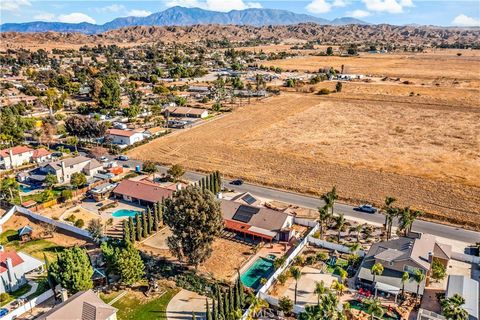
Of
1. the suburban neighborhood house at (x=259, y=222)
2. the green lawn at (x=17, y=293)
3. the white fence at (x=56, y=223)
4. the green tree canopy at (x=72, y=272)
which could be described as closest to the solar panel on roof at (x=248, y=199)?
the suburban neighborhood house at (x=259, y=222)

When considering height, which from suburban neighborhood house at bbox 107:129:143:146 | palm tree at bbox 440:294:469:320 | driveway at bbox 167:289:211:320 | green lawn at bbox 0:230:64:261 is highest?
suburban neighborhood house at bbox 107:129:143:146

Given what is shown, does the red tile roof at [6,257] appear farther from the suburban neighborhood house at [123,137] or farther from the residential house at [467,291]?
the suburban neighborhood house at [123,137]

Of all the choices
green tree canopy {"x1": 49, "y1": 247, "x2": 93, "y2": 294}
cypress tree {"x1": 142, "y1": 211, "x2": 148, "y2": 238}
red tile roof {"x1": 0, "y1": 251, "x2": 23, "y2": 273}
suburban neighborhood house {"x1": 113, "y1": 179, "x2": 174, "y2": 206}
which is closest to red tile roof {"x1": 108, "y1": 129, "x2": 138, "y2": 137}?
suburban neighborhood house {"x1": 113, "y1": 179, "x2": 174, "y2": 206}

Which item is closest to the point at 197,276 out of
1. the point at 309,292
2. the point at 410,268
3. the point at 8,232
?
the point at 309,292

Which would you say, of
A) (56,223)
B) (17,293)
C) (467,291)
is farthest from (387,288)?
(56,223)

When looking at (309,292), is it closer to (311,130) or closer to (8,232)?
(8,232)

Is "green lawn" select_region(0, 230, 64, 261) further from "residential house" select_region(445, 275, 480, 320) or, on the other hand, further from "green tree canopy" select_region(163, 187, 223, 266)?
"residential house" select_region(445, 275, 480, 320)
